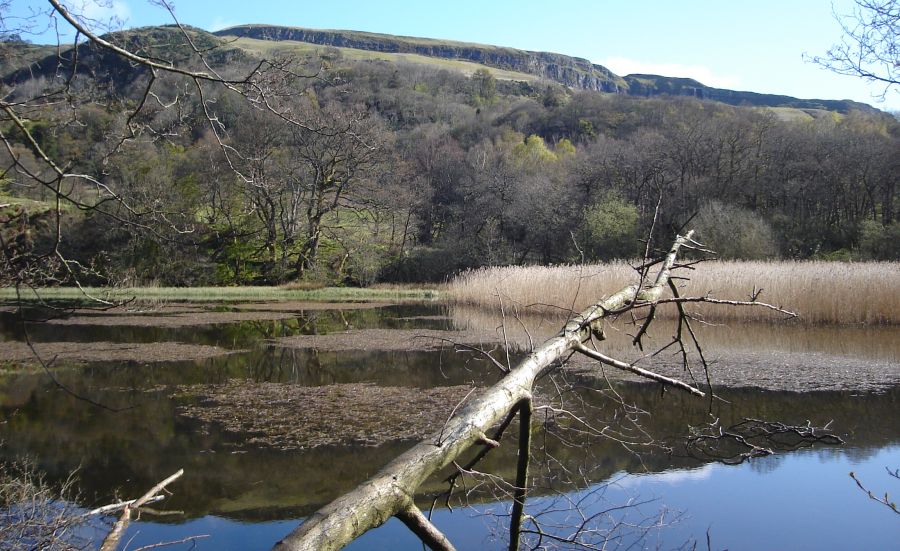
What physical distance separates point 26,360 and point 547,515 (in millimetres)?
9486

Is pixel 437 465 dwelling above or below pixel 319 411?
above

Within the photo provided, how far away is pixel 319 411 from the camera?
7.21 m

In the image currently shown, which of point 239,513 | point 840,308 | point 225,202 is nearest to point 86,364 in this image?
point 239,513

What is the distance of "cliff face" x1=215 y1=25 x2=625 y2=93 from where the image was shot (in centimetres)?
11969

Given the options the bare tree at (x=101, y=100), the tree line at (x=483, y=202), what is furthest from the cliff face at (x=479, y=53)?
the bare tree at (x=101, y=100)

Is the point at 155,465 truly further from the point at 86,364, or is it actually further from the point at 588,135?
the point at 588,135

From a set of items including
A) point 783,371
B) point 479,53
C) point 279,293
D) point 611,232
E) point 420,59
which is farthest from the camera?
point 479,53

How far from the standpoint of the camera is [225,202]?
2814cm

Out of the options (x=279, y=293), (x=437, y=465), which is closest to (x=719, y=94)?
Answer: (x=279, y=293)

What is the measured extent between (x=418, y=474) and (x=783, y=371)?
8308 mm

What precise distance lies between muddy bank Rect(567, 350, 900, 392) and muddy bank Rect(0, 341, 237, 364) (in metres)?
6.15

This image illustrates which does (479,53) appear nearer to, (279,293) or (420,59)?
(420,59)

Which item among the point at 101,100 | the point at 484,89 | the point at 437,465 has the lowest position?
the point at 437,465

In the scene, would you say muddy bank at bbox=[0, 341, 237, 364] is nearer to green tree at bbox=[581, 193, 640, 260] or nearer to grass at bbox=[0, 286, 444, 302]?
grass at bbox=[0, 286, 444, 302]
